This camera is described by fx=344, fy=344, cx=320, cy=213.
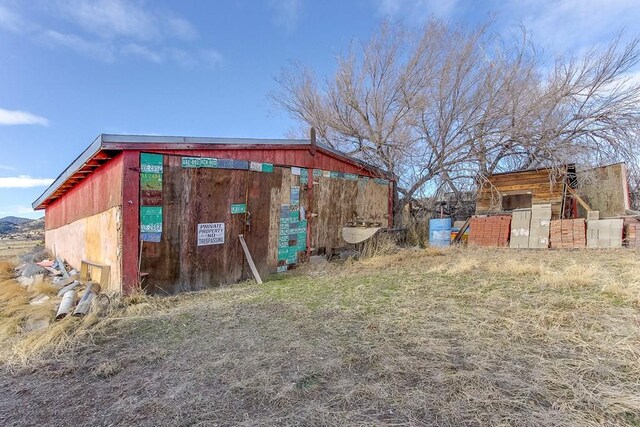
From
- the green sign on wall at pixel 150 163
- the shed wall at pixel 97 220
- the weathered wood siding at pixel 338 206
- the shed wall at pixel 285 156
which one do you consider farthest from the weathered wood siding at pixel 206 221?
the weathered wood siding at pixel 338 206

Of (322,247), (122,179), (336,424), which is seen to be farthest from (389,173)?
(336,424)

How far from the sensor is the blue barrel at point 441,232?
10398mm

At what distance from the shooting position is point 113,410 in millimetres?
2234

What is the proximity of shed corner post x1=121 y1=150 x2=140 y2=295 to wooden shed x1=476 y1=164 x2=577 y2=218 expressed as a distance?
377 inches

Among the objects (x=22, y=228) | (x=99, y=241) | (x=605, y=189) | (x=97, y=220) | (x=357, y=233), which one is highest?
(x=605, y=189)

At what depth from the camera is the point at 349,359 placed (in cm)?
276

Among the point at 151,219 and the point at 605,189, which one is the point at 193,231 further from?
the point at 605,189

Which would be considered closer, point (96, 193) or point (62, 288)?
point (62, 288)

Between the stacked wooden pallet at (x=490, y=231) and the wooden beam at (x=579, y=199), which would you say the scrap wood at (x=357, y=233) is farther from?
the wooden beam at (x=579, y=199)

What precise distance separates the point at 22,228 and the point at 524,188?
1270 inches

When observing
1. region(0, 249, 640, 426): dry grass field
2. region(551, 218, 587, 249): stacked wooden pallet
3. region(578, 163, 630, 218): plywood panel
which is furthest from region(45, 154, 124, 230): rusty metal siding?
region(578, 163, 630, 218): plywood panel

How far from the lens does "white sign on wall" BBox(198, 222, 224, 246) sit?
19.0 feet

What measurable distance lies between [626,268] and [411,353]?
489 cm

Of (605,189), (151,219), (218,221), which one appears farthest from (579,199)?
(151,219)
